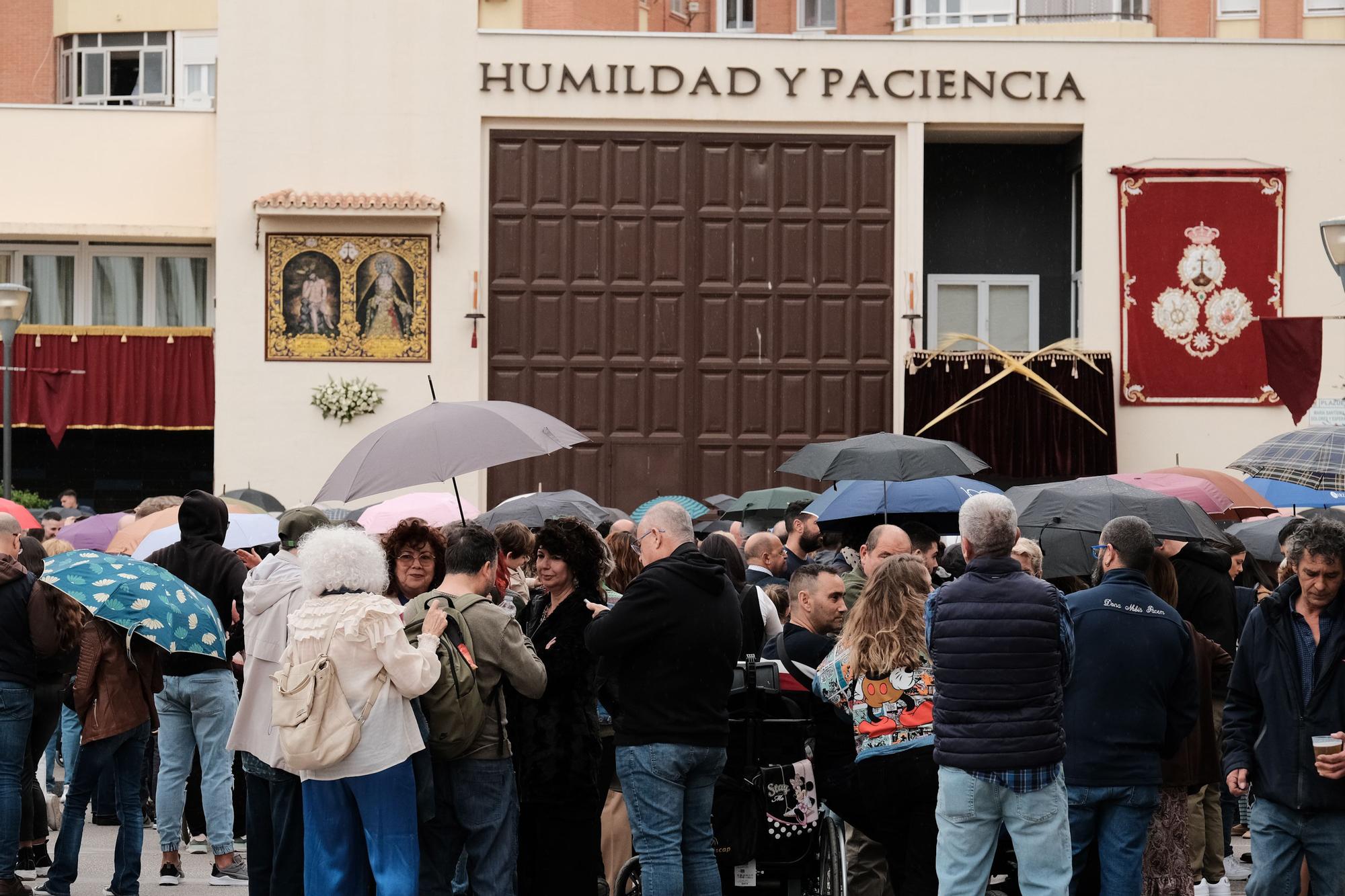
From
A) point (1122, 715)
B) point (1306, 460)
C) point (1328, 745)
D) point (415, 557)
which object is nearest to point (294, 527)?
point (415, 557)

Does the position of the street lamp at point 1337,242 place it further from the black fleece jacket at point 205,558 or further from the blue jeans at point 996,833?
the black fleece jacket at point 205,558

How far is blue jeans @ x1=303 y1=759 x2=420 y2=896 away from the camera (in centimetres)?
677

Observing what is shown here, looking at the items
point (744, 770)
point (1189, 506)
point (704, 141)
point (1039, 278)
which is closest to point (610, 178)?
point (704, 141)

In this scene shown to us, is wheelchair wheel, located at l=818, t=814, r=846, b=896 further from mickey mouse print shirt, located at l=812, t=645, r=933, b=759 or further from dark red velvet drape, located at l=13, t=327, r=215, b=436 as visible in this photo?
dark red velvet drape, located at l=13, t=327, r=215, b=436

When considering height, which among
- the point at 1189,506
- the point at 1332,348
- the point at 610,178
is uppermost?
the point at 610,178

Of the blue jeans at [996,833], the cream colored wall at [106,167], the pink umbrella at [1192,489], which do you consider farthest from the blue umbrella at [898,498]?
the cream colored wall at [106,167]

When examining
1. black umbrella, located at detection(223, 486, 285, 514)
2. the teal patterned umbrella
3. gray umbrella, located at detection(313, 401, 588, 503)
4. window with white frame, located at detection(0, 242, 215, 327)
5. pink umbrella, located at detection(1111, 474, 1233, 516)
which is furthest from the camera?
window with white frame, located at detection(0, 242, 215, 327)

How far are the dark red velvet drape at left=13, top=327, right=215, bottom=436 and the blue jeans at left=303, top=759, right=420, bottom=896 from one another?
16668mm

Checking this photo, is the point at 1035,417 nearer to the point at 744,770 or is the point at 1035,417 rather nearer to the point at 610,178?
the point at 610,178

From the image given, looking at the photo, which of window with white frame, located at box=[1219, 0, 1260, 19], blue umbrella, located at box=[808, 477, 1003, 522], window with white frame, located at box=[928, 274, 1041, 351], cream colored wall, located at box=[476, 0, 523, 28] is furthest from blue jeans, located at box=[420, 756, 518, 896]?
window with white frame, located at box=[1219, 0, 1260, 19]

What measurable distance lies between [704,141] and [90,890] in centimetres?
1470

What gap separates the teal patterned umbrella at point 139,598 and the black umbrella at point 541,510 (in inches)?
138

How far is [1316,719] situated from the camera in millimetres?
6562

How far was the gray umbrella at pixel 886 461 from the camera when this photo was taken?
11578mm
